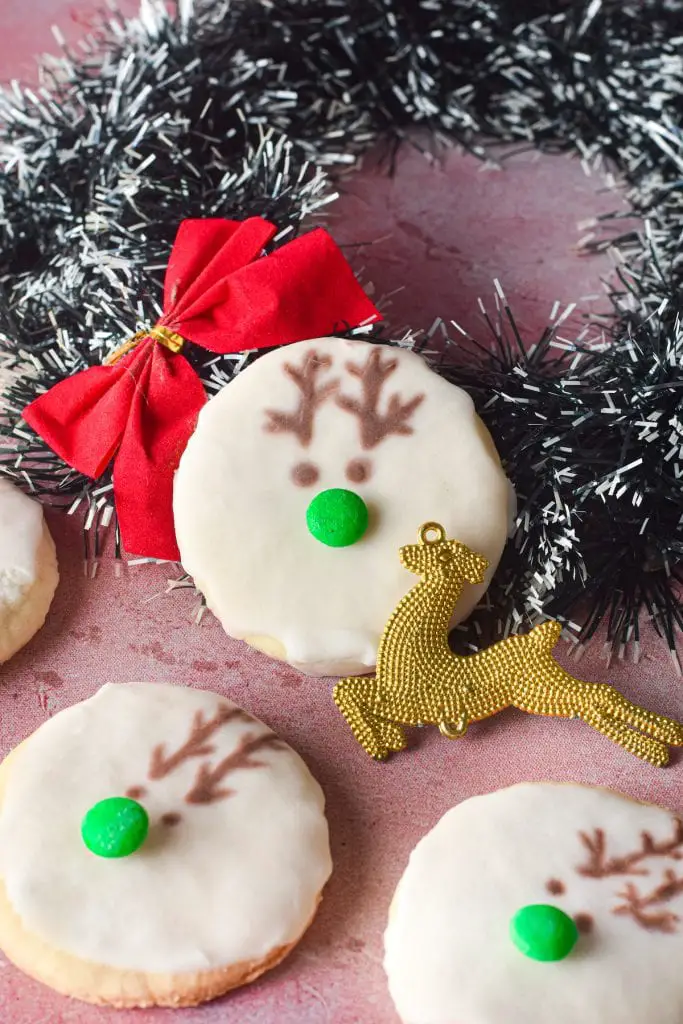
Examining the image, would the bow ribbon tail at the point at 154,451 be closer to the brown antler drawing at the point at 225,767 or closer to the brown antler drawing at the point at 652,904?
the brown antler drawing at the point at 225,767

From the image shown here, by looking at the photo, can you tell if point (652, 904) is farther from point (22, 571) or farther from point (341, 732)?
point (22, 571)

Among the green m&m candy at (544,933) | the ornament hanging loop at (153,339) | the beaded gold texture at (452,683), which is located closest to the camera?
the green m&m candy at (544,933)

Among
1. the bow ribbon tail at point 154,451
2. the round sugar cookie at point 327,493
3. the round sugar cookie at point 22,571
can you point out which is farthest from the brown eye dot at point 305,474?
the round sugar cookie at point 22,571

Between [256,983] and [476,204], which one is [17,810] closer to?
[256,983]

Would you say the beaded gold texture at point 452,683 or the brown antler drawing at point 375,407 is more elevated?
the brown antler drawing at point 375,407

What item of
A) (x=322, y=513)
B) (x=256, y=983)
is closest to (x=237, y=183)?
(x=322, y=513)

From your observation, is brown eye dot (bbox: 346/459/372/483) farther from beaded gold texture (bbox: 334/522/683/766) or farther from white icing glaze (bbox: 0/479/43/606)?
white icing glaze (bbox: 0/479/43/606)

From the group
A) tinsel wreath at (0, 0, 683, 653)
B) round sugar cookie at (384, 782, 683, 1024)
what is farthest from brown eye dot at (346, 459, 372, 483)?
round sugar cookie at (384, 782, 683, 1024)

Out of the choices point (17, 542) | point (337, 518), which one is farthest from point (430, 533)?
point (17, 542)
